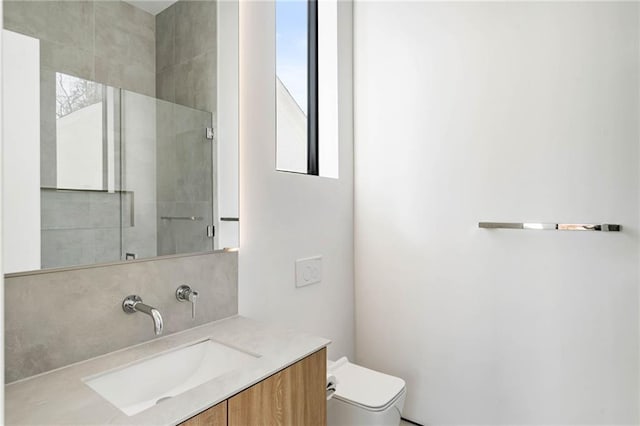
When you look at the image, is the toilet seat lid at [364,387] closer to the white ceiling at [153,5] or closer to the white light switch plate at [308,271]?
the white light switch plate at [308,271]

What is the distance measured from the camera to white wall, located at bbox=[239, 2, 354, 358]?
145 centimetres

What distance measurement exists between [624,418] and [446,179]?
1122 mm

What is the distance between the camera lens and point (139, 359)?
1.03 m

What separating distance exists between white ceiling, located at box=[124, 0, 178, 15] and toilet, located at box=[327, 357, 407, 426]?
5.10ft

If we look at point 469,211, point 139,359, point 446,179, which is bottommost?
point 139,359

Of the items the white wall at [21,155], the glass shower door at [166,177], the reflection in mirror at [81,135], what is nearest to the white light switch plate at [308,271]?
the glass shower door at [166,177]

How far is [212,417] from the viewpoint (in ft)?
2.64

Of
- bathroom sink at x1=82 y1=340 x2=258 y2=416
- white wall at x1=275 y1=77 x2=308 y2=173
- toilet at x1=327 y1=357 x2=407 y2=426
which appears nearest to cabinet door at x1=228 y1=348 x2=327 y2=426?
bathroom sink at x1=82 y1=340 x2=258 y2=416

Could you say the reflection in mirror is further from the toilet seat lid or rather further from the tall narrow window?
the toilet seat lid

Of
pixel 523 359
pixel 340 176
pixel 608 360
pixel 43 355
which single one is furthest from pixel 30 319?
pixel 608 360

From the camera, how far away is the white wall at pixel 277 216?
1.45m

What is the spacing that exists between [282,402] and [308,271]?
2.56ft

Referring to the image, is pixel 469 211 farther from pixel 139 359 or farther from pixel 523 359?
pixel 139 359

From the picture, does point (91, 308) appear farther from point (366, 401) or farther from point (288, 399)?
point (366, 401)
